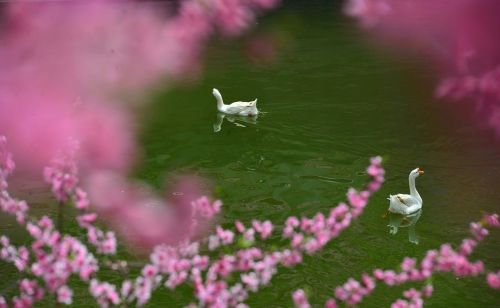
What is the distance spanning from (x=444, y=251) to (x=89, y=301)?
206cm

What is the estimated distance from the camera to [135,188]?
5.58 meters

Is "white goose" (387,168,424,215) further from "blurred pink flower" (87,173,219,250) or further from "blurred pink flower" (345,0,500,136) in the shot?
"blurred pink flower" (345,0,500,136)

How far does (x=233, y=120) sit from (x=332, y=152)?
153cm

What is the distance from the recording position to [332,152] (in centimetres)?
624

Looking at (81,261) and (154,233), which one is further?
(154,233)

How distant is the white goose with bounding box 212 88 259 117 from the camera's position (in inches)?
286

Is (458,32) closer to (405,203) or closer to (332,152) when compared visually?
(405,203)

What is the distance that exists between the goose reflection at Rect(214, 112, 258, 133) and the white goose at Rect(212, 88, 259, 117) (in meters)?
0.04

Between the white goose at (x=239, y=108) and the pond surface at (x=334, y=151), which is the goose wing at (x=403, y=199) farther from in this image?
the white goose at (x=239, y=108)

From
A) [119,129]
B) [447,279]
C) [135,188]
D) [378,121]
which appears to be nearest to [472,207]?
[447,279]

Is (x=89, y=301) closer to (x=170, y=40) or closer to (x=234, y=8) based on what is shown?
(x=170, y=40)

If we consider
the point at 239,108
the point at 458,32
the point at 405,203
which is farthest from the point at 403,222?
the point at 458,32

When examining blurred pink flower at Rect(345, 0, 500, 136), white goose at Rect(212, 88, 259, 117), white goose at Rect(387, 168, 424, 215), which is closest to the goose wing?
white goose at Rect(387, 168, 424, 215)

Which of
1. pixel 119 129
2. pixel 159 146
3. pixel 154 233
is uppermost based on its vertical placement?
pixel 159 146
